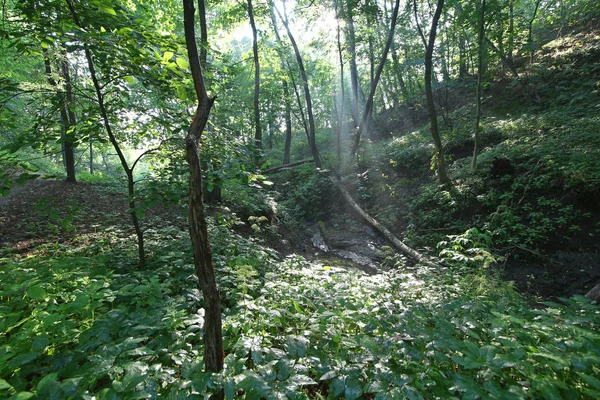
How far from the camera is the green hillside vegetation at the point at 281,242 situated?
1795 millimetres

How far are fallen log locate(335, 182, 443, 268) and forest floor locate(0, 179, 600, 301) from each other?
316mm

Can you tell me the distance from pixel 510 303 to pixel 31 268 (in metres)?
5.91

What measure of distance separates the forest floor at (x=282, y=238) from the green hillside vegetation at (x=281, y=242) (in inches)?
2.6

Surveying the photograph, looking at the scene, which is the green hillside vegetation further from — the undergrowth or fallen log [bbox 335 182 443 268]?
fallen log [bbox 335 182 443 268]

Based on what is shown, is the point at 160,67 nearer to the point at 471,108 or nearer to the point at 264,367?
the point at 264,367

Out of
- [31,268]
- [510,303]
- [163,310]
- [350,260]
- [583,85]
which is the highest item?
[583,85]

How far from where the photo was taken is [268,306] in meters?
2.82

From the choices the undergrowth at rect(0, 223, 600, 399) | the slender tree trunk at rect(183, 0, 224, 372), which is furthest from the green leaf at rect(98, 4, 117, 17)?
the undergrowth at rect(0, 223, 600, 399)

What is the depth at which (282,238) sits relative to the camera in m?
8.80

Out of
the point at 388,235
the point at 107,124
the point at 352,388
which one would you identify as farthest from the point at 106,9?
the point at 388,235

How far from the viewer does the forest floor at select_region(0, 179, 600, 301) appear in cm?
534

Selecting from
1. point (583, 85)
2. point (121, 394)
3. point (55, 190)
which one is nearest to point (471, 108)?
point (583, 85)

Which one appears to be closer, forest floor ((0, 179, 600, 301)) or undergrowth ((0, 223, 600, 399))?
undergrowth ((0, 223, 600, 399))

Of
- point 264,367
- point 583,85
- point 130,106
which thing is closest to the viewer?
point 264,367
